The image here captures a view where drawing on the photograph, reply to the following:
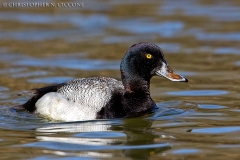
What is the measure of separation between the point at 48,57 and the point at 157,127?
6.16 m

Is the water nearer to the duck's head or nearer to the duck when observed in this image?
the duck

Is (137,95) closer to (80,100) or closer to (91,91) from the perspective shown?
(91,91)

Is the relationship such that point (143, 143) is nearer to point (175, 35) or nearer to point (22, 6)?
point (175, 35)

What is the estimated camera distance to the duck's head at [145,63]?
9164 millimetres

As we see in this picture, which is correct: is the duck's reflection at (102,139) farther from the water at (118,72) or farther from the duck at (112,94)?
the duck at (112,94)

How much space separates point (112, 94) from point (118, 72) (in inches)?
142

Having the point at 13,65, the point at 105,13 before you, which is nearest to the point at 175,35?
the point at 105,13

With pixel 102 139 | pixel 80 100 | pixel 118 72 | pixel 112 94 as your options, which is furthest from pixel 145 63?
pixel 118 72

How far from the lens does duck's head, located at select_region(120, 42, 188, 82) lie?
916 cm

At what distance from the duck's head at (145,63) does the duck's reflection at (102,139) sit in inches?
30.6

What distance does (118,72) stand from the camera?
→ 12.6m

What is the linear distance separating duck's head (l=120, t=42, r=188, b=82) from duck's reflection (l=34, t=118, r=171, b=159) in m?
0.78

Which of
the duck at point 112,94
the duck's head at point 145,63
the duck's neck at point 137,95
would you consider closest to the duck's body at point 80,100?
the duck at point 112,94

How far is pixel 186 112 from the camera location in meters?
9.38
